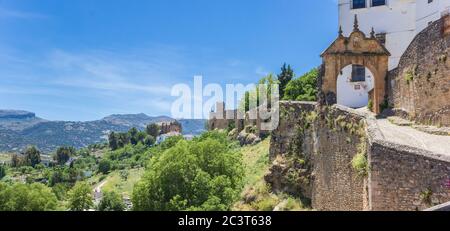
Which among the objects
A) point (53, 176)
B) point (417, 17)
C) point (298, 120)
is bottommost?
point (53, 176)

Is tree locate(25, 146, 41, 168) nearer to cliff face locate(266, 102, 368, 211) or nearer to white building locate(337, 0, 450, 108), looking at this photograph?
cliff face locate(266, 102, 368, 211)

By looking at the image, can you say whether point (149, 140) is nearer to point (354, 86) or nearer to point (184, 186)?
point (184, 186)

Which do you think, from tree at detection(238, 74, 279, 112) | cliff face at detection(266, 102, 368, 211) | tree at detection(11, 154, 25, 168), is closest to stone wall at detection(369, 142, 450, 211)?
cliff face at detection(266, 102, 368, 211)

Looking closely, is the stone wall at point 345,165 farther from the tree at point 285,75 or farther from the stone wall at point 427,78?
the tree at point 285,75

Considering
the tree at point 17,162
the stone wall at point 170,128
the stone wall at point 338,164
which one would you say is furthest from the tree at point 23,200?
the tree at point 17,162

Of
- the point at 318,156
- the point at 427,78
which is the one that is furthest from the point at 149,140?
the point at 427,78

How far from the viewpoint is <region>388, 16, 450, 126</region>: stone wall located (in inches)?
784

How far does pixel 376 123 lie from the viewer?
64.6ft

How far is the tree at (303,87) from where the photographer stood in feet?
175

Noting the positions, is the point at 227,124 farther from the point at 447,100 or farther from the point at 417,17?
the point at 447,100

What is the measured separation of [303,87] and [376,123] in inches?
1437
